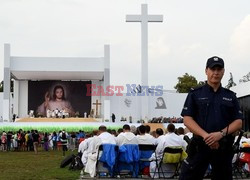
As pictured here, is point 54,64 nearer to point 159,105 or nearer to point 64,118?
point 64,118

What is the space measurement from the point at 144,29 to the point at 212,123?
3721 centimetres

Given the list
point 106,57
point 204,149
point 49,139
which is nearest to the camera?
point 204,149

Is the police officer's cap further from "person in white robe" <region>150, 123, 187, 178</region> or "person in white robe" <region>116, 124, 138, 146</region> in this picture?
"person in white robe" <region>116, 124, 138, 146</region>

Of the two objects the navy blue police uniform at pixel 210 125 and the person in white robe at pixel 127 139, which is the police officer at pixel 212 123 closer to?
the navy blue police uniform at pixel 210 125

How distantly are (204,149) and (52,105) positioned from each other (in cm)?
4573

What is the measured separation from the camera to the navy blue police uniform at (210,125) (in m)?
4.44

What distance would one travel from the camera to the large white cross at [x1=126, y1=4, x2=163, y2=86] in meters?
41.0

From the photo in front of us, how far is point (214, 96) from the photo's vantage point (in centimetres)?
454

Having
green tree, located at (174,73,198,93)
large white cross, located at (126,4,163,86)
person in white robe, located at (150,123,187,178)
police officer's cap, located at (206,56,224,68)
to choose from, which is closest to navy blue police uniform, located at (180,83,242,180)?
police officer's cap, located at (206,56,224,68)

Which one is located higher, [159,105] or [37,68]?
[37,68]

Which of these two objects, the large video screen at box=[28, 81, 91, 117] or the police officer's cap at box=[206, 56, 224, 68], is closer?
the police officer's cap at box=[206, 56, 224, 68]

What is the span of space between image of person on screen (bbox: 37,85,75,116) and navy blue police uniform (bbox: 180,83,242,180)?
4513 cm

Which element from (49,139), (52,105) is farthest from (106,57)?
(49,139)

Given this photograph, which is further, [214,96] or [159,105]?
[159,105]
